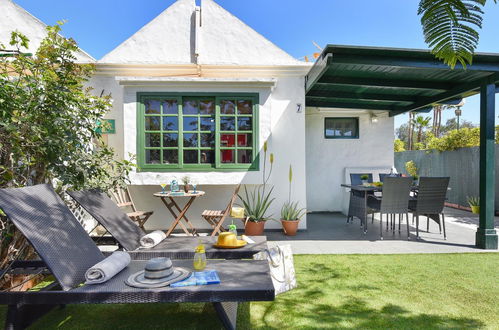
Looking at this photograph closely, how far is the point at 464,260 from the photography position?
4258 mm

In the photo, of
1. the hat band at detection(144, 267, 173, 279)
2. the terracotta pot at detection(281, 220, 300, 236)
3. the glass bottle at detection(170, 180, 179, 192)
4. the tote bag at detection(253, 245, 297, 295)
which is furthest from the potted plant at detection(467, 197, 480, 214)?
the hat band at detection(144, 267, 173, 279)

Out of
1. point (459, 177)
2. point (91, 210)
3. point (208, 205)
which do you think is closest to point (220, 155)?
point (208, 205)

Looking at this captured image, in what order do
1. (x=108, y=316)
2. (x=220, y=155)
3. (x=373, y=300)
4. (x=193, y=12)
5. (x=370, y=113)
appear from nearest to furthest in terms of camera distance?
(x=108, y=316)
(x=373, y=300)
(x=220, y=155)
(x=193, y=12)
(x=370, y=113)

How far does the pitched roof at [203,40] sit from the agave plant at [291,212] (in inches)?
123

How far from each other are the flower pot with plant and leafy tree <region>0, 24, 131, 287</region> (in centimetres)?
368

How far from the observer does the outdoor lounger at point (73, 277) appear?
1.96 metres

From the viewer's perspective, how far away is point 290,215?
5992 millimetres

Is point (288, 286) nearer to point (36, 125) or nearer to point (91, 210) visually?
point (91, 210)

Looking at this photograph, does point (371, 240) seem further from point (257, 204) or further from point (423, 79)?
point (423, 79)

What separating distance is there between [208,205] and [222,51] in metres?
3.43

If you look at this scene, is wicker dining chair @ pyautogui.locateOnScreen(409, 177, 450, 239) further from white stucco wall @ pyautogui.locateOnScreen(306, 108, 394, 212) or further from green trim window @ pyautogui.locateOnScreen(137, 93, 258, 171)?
green trim window @ pyautogui.locateOnScreen(137, 93, 258, 171)

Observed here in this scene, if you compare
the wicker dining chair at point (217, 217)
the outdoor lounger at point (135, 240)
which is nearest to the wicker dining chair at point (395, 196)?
the wicker dining chair at point (217, 217)

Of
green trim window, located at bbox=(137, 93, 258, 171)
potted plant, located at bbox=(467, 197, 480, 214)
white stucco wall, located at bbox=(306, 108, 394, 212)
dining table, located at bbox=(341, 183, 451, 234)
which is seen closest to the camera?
dining table, located at bbox=(341, 183, 451, 234)

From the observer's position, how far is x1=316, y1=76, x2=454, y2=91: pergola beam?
5969 mm
